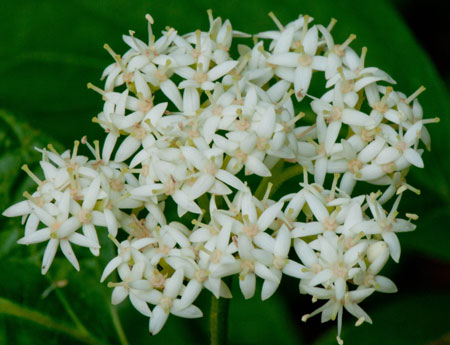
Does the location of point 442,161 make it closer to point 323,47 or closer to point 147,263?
point 323,47

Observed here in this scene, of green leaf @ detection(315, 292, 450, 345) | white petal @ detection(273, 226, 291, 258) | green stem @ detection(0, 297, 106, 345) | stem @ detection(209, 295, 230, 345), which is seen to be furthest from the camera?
green leaf @ detection(315, 292, 450, 345)

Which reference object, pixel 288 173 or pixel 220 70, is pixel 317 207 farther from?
pixel 220 70

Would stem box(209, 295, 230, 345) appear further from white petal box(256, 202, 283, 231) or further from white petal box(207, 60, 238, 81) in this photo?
white petal box(207, 60, 238, 81)

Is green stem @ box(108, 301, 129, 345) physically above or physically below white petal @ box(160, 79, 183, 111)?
below

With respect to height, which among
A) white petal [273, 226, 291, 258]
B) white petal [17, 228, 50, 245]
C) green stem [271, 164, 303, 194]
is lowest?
white petal [17, 228, 50, 245]

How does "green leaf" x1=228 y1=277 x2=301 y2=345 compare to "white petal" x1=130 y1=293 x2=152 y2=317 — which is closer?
"white petal" x1=130 y1=293 x2=152 y2=317

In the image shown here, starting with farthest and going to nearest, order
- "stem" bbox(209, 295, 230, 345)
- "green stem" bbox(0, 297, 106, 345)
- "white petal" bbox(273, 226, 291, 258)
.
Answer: "green stem" bbox(0, 297, 106, 345), "stem" bbox(209, 295, 230, 345), "white petal" bbox(273, 226, 291, 258)

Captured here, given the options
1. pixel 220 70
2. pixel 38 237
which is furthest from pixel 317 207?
pixel 38 237

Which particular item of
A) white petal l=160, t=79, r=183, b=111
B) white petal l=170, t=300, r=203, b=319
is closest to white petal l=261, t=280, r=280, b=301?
white petal l=170, t=300, r=203, b=319
